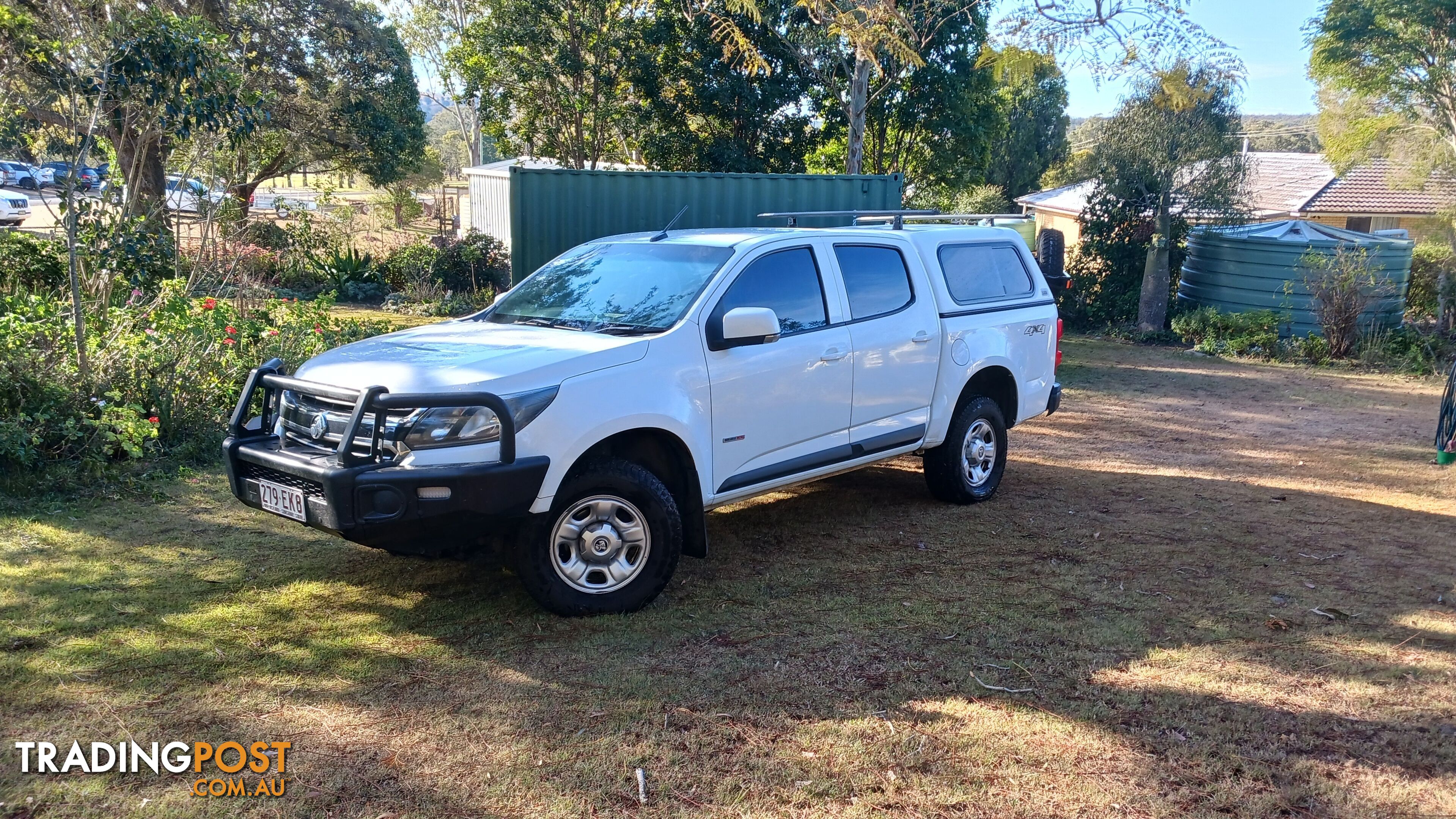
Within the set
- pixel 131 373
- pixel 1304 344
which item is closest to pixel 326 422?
pixel 131 373

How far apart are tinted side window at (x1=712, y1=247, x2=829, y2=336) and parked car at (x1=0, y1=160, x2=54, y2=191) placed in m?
5.40

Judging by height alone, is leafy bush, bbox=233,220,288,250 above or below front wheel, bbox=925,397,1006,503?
above

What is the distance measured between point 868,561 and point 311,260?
49.6 feet

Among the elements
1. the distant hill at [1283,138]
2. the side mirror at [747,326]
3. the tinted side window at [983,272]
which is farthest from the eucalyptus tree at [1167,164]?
the distant hill at [1283,138]

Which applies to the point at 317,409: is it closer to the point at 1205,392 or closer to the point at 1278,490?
the point at 1278,490

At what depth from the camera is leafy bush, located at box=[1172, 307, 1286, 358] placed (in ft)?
51.1

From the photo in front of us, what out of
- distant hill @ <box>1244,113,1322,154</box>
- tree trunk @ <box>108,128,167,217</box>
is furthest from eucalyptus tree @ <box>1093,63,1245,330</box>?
distant hill @ <box>1244,113,1322,154</box>

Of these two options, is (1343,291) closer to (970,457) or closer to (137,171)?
(970,457)

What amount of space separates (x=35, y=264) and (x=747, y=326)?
A: 35.9 feet

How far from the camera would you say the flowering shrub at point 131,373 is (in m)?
6.71

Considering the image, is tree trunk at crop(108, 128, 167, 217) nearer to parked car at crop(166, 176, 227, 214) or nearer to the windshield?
parked car at crop(166, 176, 227, 214)

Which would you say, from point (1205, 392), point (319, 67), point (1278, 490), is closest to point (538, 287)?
point (1278, 490)

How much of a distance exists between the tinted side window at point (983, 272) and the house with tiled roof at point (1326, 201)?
19802mm

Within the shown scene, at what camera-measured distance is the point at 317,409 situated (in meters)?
4.71
